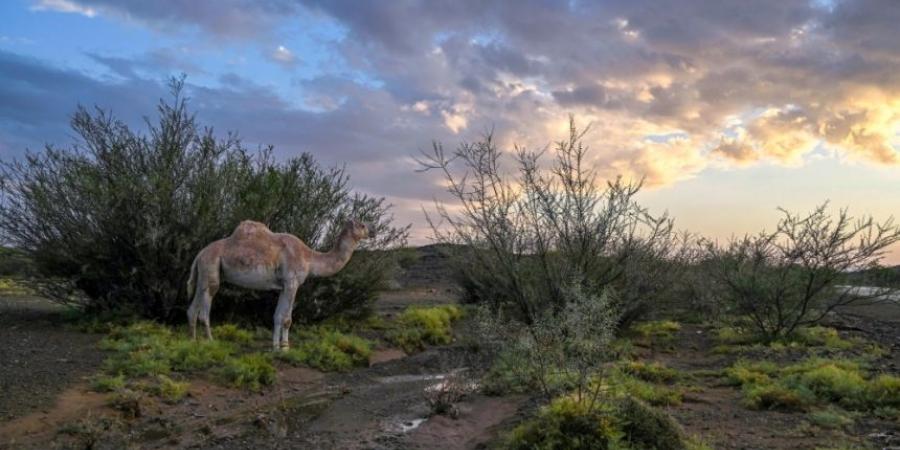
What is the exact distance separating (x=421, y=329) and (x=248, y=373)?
6.27 m

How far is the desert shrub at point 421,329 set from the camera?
48.0ft

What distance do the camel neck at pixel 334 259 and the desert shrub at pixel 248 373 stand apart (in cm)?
257

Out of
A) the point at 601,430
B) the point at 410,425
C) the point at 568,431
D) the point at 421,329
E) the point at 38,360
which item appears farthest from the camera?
the point at 421,329

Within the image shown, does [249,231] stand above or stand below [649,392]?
above

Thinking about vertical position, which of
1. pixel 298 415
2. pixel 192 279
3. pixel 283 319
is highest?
pixel 192 279

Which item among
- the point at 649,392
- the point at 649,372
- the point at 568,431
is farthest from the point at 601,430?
the point at 649,372

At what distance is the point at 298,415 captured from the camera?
334 inches

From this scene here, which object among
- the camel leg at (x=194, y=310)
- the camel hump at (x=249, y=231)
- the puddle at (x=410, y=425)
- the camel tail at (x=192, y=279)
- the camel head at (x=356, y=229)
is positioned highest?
the camel head at (x=356, y=229)

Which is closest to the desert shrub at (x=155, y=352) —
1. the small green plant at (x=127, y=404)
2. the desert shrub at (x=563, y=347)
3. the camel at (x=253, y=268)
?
the camel at (x=253, y=268)

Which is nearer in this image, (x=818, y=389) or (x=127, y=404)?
(x=127, y=404)

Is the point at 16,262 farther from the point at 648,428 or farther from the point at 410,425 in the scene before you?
the point at 648,428

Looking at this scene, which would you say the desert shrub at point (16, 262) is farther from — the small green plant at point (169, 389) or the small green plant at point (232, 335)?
the small green plant at point (169, 389)

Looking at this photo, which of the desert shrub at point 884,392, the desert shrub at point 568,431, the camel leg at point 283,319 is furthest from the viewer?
the camel leg at point 283,319

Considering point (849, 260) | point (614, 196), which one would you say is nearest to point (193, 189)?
point (614, 196)
